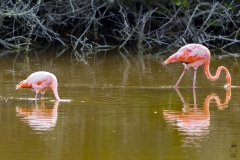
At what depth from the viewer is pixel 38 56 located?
17.2 metres

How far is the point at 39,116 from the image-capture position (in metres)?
8.29

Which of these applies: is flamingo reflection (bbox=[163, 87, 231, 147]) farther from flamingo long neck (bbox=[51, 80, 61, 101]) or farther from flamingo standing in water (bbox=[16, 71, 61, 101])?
flamingo standing in water (bbox=[16, 71, 61, 101])

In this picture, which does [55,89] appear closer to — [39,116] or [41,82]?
[41,82]

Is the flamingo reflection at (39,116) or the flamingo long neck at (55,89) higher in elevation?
the flamingo long neck at (55,89)

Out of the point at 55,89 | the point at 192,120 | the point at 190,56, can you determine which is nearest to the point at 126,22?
the point at 190,56

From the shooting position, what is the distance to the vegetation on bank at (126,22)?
59.7ft

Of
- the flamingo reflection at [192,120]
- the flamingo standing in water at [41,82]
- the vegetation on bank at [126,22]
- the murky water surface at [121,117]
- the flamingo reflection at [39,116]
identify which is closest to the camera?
the murky water surface at [121,117]

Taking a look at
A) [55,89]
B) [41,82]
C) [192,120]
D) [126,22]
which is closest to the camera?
[192,120]

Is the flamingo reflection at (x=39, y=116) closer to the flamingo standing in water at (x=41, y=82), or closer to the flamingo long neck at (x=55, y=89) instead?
the flamingo long neck at (x=55, y=89)

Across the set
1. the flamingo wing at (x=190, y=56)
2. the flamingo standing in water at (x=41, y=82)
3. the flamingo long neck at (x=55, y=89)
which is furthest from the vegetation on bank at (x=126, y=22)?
the flamingo long neck at (x=55, y=89)

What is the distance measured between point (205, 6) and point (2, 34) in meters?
6.00

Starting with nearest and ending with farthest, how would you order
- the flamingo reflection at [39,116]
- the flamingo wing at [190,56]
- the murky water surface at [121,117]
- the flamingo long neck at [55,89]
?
1. the murky water surface at [121,117]
2. the flamingo reflection at [39,116]
3. the flamingo long neck at [55,89]
4. the flamingo wing at [190,56]

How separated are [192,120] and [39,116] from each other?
1913 millimetres

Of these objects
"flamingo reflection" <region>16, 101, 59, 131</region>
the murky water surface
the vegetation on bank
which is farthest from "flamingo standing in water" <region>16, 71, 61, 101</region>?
the vegetation on bank
